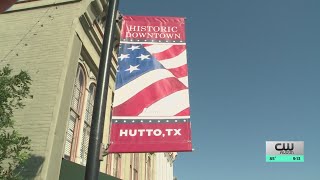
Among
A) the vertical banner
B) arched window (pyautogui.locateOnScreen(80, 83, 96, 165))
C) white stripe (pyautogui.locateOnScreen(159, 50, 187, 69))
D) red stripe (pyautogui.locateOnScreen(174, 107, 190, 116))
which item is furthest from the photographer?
arched window (pyautogui.locateOnScreen(80, 83, 96, 165))

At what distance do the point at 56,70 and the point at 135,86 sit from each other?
467cm

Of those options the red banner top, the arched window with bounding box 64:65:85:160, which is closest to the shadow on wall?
the arched window with bounding box 64:65:85:160

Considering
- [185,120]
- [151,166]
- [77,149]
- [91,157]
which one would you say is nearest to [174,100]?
[185,120]

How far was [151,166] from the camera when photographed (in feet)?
75.5

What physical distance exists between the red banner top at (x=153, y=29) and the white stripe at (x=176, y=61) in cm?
44

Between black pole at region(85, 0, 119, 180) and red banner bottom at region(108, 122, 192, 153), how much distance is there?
1.40 metres

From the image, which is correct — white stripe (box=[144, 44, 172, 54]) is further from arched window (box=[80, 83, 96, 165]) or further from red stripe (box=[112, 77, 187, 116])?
arched window (box=[80, 83, 96, 165])

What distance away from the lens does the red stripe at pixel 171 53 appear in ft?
27.0

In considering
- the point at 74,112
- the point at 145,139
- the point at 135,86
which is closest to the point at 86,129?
the point at 74,112

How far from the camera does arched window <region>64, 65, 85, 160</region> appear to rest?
489 inches

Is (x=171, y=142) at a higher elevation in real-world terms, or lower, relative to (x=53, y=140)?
lower

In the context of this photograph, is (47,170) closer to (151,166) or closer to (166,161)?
(151,166)

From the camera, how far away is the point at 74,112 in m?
12.8

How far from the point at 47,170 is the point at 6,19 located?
5.68 metres
